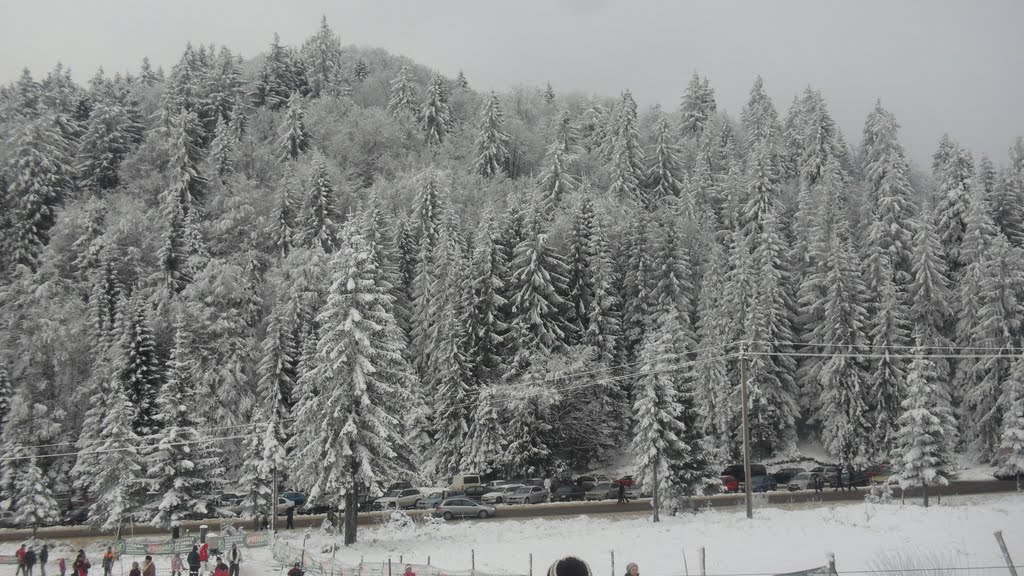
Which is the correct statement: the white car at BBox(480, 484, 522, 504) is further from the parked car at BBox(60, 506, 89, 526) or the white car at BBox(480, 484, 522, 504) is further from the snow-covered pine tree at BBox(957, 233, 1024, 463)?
the snow-covered pine tree at BBox(957, 233, 1024, 463)

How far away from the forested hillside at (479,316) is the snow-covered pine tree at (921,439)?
30 cm

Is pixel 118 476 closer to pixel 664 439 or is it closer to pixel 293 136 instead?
pixel 664 439

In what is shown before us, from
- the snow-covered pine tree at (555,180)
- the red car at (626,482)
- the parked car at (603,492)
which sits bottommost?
the parked car at (603,492)

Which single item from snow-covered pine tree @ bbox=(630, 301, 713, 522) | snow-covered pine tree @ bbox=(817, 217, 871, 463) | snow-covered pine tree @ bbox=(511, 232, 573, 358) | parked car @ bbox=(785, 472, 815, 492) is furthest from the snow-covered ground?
snow-covered pine tree @ bbox=(511, 232, 573, 358)

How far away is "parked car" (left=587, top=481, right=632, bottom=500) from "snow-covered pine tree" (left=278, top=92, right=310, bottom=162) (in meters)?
61.1

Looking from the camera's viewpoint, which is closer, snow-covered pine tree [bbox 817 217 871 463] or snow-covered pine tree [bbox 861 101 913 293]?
snow-covered pine tree [bbox 817 217 871 463]

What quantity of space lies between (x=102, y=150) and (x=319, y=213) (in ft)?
119

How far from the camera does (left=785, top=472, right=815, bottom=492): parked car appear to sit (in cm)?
4834

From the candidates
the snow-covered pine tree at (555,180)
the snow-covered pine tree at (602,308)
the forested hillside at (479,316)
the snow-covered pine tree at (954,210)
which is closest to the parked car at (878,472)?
the forested hillside at (479,316)

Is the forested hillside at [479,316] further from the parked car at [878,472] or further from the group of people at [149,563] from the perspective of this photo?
the group of people at [149,563]

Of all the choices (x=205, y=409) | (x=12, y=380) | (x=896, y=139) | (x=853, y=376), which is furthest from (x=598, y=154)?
(x=12, y=380)

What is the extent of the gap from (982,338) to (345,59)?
424ft

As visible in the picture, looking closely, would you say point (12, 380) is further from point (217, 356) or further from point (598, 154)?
point (598, 154)

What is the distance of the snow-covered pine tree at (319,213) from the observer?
234ft
